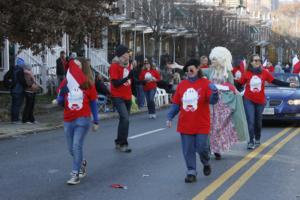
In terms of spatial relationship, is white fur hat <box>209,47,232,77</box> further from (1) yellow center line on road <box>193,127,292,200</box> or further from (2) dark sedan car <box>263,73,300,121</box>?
(2) dark sedan car <box>263,73,300,121</box>

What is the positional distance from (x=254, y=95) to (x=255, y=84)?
234 mm

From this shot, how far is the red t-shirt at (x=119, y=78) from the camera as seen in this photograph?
11140 mm

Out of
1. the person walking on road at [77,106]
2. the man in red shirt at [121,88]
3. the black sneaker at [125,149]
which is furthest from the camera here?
the black sneaker at [125,149]

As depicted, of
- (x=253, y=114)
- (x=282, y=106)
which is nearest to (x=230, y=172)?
(x=253, y=114)

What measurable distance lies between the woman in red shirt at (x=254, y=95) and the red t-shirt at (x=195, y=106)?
353cm

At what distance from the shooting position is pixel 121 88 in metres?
11.4

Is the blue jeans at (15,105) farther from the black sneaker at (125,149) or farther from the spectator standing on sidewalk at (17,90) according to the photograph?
the black sneaker at (125,149)

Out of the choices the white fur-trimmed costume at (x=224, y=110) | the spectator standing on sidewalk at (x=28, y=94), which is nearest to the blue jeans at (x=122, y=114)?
the white fur-trimmed costume at (x=224, y=110)

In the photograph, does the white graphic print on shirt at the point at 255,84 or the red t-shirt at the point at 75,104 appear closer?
the red t-shirt at the point at 75,104

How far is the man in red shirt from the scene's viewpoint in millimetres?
11094

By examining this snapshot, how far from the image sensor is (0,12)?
17484 mm

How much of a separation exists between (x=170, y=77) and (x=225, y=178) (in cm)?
1888

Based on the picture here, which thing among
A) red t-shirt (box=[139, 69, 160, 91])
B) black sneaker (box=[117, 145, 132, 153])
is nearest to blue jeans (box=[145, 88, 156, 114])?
red t-shirt (box=[139, 69, 160, 91])

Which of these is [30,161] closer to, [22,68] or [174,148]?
[174,148]
